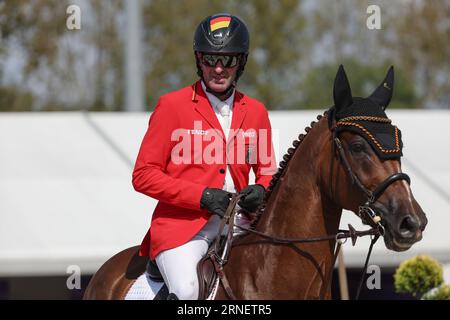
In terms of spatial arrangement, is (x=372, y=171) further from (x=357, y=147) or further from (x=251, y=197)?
(x=251, y=197)

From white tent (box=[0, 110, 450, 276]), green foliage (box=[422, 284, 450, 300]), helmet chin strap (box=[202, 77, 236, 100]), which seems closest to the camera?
helmet chin strap (box=[202, 77, 236, 100])

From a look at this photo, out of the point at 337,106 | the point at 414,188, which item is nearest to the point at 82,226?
the point at 414,188

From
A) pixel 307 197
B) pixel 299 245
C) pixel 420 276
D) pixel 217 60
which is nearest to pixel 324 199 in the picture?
pixel 307 197

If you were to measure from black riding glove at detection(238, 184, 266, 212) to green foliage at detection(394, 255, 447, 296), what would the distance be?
323 cm

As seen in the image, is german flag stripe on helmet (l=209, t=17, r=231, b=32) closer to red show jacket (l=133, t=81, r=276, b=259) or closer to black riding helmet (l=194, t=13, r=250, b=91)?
black riding helmet (l=194, t=13, r=250, b=91)

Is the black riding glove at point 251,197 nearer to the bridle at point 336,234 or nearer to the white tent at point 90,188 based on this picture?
the bridle at point 336,234

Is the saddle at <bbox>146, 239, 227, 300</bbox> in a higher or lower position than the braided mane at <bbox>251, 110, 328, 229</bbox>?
lower

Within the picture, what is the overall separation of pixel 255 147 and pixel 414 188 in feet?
16.5

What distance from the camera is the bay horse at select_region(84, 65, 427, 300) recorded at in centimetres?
384

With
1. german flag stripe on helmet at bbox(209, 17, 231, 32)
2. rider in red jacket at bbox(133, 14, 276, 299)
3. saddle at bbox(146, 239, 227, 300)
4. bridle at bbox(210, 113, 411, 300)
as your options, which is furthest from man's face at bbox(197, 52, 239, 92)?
saddle at bbox(146, 239, 227, 300)

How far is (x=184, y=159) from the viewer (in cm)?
443

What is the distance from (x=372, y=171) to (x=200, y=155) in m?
0.95

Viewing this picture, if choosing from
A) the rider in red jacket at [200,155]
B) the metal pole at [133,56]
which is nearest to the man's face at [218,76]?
the rider in red jacket at [200,155]

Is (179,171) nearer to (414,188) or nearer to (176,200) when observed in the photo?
(176,200)
